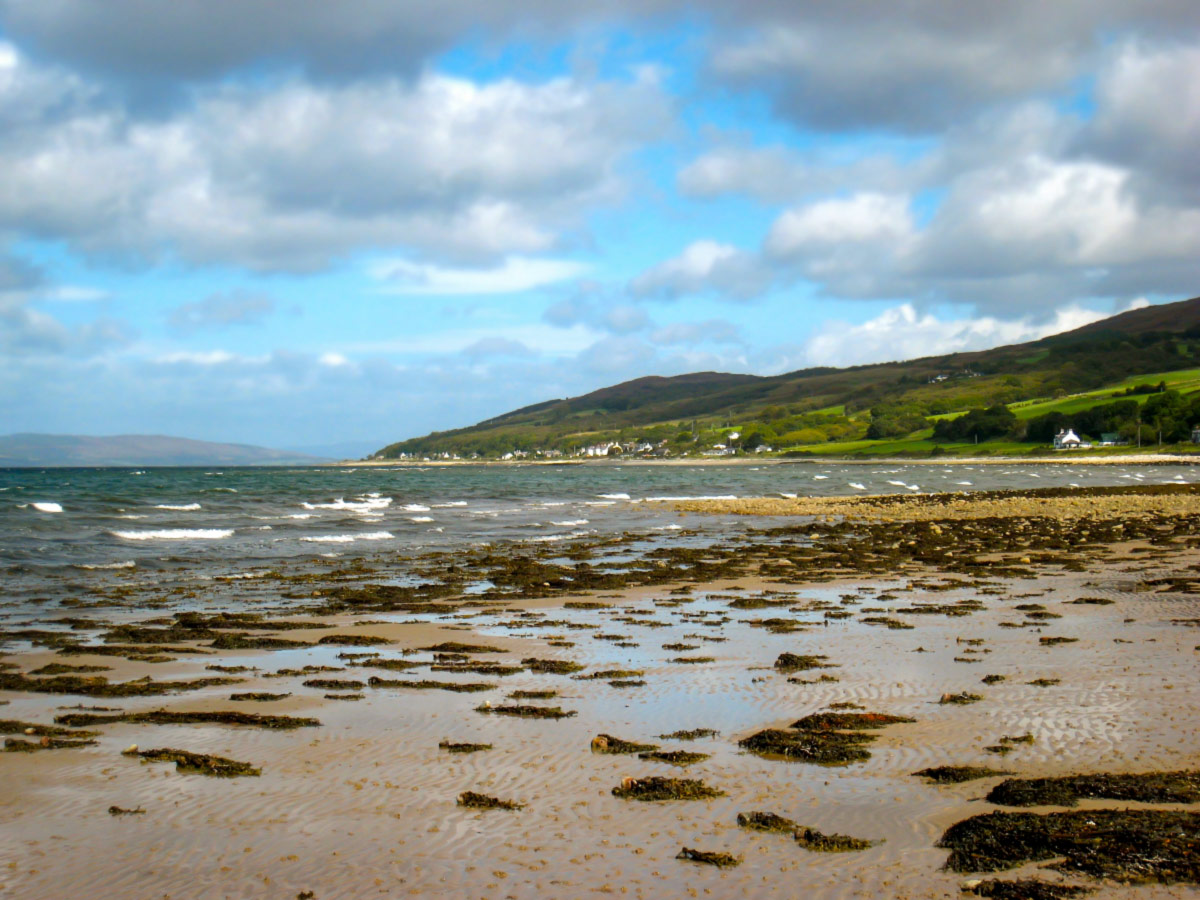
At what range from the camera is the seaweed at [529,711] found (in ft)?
30.2

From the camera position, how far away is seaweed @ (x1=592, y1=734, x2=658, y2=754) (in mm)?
7938

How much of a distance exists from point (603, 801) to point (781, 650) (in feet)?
20.2

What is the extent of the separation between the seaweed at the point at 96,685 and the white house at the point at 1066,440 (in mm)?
138970

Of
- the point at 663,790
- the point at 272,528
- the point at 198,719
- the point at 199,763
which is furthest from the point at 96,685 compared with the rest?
the point at 272,528

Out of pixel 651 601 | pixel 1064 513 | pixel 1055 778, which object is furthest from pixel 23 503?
pixel 1055 778

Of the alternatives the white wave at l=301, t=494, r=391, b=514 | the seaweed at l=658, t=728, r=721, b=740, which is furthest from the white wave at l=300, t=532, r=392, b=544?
the seaweed at l=658, t=728, r=721, b=740

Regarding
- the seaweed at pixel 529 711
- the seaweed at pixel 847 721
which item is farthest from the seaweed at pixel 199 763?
the seaweed at pixel 847 721

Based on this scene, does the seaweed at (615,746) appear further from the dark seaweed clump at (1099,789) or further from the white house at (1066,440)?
the white house at (1066,440)

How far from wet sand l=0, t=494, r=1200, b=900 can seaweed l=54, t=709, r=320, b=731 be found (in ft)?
0.60

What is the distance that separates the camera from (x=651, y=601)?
17609mm

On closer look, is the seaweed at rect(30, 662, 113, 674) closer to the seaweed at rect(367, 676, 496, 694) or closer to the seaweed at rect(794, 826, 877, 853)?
the seaweed at rect(367, 676, 496, 694)

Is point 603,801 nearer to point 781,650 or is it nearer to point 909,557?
point 781,650

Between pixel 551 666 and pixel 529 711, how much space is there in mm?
2261

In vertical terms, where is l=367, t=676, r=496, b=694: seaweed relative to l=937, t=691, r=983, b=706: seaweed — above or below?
above
